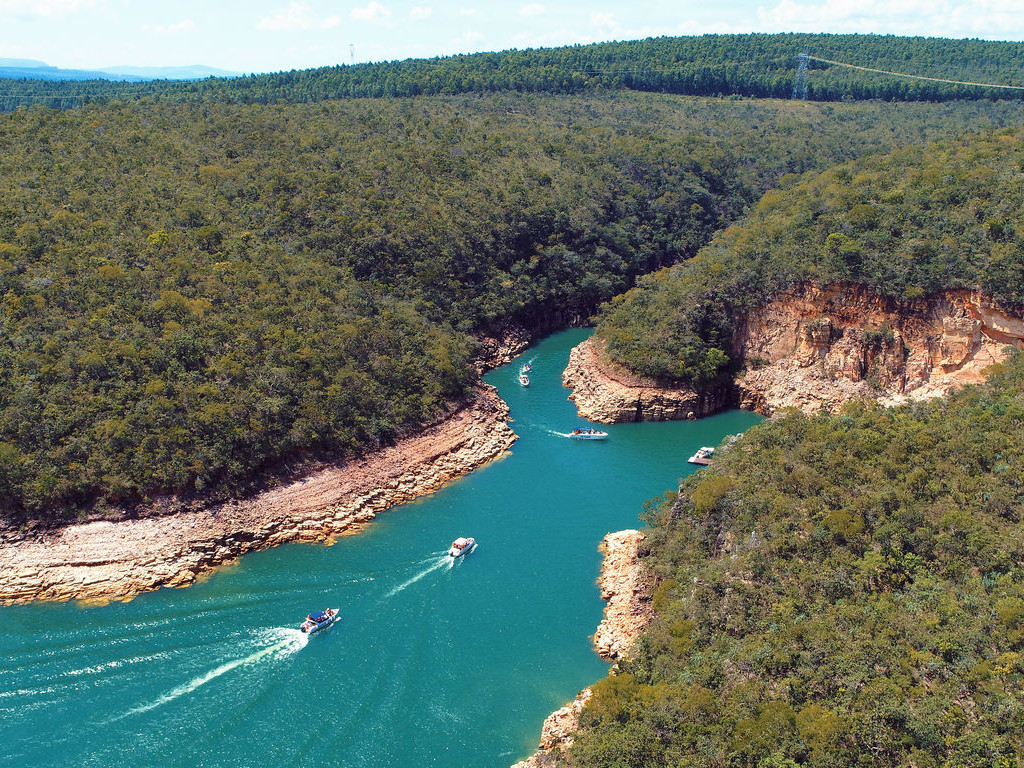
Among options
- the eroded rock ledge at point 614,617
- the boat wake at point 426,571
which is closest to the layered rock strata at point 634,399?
the eroded rock ledge at point 614,617

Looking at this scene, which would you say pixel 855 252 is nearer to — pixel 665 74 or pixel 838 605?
pixel 838 605

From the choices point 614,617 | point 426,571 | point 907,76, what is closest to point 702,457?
point 614,617

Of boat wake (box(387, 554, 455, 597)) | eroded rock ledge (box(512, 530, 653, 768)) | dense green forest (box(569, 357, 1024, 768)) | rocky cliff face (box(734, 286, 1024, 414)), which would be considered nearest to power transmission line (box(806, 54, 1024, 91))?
rocky cliff face (box(734, 286, 1024, 414))

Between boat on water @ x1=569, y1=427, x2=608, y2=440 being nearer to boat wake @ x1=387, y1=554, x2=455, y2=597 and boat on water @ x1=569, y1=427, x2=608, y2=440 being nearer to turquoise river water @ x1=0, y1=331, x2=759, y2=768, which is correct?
turquoise river water @ x1=0, y1=331, x2=759, y2=768

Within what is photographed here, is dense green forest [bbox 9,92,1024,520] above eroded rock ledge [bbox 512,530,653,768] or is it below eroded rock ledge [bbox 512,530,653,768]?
above

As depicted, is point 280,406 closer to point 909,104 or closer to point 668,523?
point 668,523

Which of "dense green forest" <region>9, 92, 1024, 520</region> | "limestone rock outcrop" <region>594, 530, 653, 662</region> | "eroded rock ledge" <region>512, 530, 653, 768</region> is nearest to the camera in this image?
"eroded rock ledge" <region>512, 530, 653, 768</region>

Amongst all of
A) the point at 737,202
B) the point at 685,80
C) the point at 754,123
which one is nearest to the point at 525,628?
the point at 737,202
